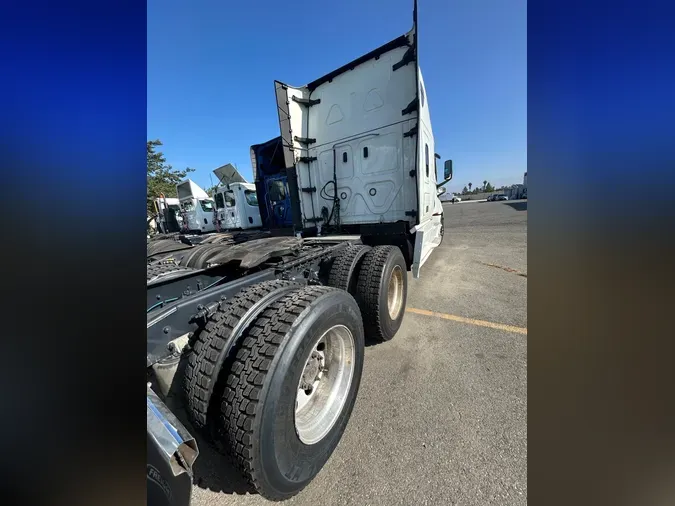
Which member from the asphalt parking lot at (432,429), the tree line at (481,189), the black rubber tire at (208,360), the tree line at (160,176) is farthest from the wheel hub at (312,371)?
the tree line at (481,189)

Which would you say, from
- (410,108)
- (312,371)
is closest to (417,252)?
(410,108)

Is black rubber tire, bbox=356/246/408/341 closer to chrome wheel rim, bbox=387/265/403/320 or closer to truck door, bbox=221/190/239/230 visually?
chrome wheel rim, bbox=387/265/403/320

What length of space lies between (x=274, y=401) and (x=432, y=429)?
1.35 metres

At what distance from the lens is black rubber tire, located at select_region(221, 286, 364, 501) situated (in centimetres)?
131

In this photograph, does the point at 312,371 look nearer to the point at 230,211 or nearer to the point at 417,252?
the point at 417,252

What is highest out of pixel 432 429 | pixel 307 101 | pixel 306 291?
pixel 307 101

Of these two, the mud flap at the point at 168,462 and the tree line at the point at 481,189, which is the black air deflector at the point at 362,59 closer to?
the mud flap at the point at 168,462

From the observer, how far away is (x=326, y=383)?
2104 millimetres

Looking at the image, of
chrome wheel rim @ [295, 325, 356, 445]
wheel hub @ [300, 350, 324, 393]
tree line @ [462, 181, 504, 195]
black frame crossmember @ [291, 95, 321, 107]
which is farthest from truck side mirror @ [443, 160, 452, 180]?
tree line @ [462, 181, 504, 195]

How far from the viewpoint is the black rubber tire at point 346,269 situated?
3072 millimetres
